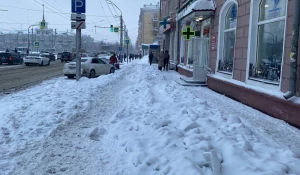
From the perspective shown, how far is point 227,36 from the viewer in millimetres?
11875

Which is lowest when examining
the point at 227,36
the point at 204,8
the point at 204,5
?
the point at 227,36

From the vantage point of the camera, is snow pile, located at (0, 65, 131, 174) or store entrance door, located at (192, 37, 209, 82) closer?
snow pile, located at (0, 65, 131, 174)

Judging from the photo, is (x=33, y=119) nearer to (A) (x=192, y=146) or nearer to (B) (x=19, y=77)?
(A) (x=192, y=146)

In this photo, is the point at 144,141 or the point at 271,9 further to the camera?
the point at 271,9

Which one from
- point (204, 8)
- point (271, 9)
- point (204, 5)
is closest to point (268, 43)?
point (271, 9)

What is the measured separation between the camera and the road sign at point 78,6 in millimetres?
14070

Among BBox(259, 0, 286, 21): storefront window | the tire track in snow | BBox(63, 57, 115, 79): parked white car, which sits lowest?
the tire track in snow

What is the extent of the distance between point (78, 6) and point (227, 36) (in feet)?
24.0

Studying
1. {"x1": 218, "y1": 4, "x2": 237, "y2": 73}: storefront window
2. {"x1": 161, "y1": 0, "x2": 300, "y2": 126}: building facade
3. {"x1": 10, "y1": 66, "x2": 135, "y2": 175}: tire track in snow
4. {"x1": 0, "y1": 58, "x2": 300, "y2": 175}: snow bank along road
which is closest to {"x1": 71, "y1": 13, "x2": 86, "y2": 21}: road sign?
{"x1": 161, "y1": 0, "x2": 300, "y2": 126}: building facade

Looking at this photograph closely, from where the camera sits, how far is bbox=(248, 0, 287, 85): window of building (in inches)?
298

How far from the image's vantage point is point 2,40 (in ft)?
406

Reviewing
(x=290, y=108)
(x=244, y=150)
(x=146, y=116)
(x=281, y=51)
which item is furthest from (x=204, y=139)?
(x=281, y=51)

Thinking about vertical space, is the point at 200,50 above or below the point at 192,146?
above

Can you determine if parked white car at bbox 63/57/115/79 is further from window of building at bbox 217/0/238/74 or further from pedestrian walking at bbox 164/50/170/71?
Answer: window of building at bbox 217/0/238/74
